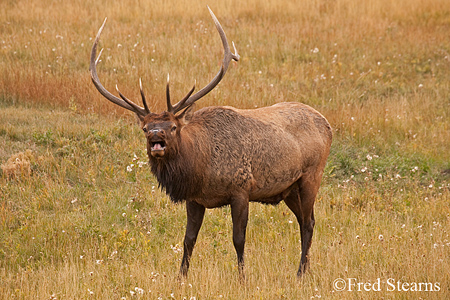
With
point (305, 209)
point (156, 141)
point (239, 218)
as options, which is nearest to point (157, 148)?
point (156, 141)

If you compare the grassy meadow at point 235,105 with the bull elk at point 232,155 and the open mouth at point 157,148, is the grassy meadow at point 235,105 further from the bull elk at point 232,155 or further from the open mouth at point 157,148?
the open mouth at point 157,148

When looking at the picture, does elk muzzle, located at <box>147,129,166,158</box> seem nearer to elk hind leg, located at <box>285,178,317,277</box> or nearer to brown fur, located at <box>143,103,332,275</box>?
brown fur, located at <box>143,103,332,275</box>

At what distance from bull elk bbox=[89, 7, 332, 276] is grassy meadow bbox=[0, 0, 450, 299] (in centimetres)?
60

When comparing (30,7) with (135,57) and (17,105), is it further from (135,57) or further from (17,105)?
(17,105)

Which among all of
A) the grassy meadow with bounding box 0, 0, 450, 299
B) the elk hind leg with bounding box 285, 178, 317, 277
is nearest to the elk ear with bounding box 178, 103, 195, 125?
the grassy meadow with bounding box 0, 0, 450, 299

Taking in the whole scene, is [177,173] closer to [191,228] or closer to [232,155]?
[232,155]

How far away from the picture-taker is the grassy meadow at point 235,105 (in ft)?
20.7

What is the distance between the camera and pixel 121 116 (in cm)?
1089

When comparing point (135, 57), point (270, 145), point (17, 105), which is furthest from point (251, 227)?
point (135, 57)

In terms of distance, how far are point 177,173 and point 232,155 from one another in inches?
25.6

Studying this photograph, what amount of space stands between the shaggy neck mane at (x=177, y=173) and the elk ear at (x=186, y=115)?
31 centimetres

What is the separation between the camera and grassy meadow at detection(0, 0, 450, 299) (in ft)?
20.7

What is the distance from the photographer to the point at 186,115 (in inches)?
235

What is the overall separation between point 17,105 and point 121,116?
7.09ft
